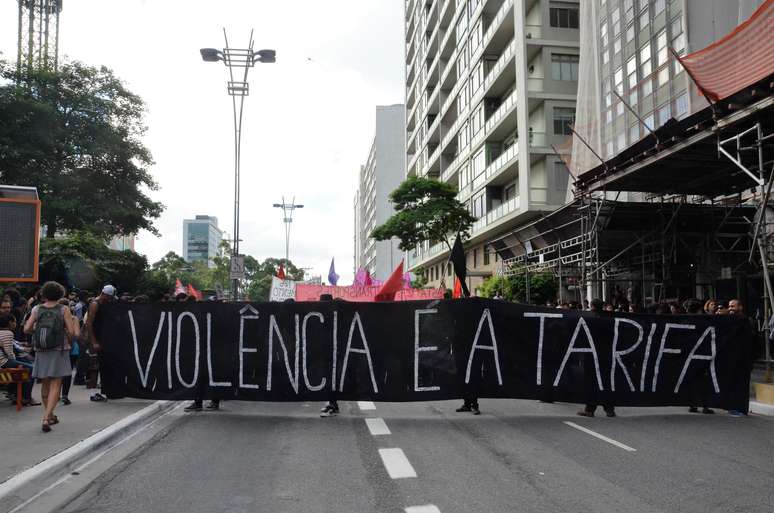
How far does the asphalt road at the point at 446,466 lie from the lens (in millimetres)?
5000

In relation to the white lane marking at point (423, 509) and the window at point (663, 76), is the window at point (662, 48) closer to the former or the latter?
the window at point (663, 76)

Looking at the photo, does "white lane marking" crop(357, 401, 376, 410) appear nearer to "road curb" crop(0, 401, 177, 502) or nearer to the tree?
"road curb" crop(0, 401, 177, 502)

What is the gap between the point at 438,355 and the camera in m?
9.09

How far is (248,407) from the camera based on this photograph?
32.7 feet

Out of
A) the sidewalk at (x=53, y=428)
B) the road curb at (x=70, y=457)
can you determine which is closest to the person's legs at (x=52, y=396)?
the sidewalk at (x=53, y=428)

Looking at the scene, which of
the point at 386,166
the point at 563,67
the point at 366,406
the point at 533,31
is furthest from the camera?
the point at 386,166

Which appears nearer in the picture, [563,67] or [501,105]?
Answer: [563,67]

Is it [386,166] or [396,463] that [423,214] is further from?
[386,166]

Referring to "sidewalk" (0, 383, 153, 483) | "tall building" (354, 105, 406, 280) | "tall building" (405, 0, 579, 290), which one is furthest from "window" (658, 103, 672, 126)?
"tall building" (354, 105, 406, 280)

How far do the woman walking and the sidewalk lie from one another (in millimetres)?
290

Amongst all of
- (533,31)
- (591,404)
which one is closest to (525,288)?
(533,31)

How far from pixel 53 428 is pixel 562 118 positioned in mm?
30633

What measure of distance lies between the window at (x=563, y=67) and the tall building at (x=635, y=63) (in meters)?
7.58

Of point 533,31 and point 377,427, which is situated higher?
point 533,31
